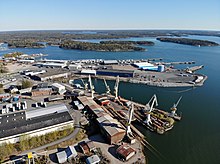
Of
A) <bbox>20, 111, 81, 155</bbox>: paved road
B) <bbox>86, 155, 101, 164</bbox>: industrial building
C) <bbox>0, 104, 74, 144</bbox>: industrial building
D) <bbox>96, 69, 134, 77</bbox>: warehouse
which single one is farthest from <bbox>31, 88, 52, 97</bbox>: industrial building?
<bbox>86, 155, 101, 164</bbox>: industrial building

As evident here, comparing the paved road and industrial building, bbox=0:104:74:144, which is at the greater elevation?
industrial building, bbox=0:104:74:144

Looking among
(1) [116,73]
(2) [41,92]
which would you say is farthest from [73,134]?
(1) [116,73]

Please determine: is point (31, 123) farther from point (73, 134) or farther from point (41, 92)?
point (41, 92)

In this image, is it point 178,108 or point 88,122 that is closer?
point 88,122

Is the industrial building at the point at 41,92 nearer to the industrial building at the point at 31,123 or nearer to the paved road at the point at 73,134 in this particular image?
the industrial building at the point at 31,123

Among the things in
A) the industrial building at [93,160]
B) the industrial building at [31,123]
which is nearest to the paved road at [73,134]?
the industrial building at [31,123]

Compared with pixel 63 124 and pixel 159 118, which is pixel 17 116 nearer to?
pixel 63 124

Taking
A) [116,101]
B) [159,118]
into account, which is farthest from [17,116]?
[159,118]

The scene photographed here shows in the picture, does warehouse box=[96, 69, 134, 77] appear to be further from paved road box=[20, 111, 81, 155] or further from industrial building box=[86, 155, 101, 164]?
industrial building box=[86, 155, 101, 164]
